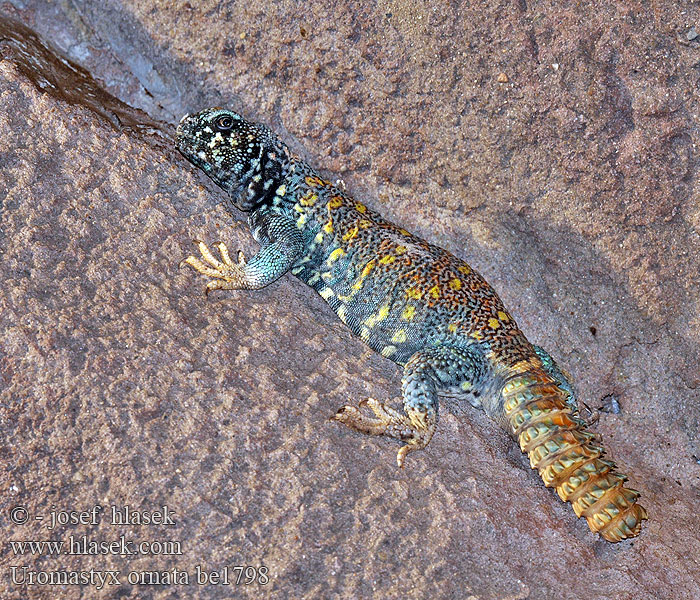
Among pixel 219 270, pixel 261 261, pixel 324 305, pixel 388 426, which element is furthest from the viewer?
pixel 324 305

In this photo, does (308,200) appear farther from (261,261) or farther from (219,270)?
(219,270)

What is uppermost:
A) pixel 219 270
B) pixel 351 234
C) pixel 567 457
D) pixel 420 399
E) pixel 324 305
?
pixel 567 457

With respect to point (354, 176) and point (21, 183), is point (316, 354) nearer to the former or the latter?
point (354, 176)

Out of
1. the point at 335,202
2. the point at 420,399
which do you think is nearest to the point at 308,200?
the point at 335,202

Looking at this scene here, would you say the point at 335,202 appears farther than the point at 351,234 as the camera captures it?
Yes

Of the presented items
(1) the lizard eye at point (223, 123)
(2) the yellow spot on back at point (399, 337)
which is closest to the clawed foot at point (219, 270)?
(1) the lizard eye at point (223, 123)

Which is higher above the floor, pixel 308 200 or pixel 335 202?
pixel 335 202

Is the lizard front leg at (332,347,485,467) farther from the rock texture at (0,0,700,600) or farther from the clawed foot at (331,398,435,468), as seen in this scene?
the rock texture at (0,0,700,600)
